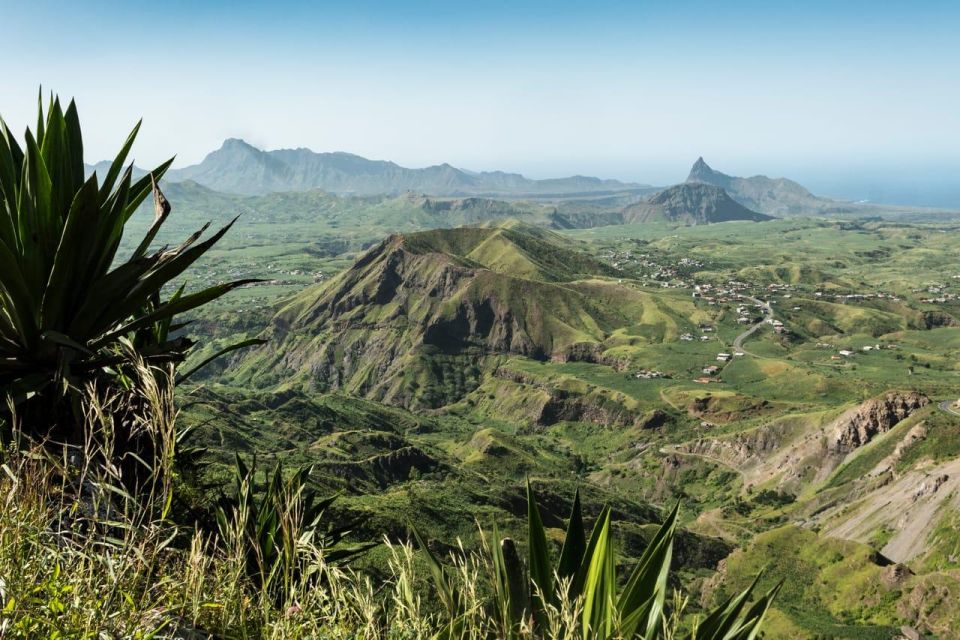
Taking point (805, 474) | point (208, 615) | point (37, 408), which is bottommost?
point (805, 474)

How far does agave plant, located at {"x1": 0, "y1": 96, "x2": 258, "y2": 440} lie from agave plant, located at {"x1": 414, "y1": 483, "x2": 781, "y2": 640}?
11.4 ft

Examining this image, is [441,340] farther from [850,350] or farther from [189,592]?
[189,592]

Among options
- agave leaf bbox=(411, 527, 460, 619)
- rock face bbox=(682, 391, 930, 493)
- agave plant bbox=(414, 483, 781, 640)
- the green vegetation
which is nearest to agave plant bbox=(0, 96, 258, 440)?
the green vegetation

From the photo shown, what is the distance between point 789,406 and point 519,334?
8201 cm

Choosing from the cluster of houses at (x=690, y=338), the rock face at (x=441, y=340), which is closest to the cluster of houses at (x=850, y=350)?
the cluster of houses at (x=690, y=338)

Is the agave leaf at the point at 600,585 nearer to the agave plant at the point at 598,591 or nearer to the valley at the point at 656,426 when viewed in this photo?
the agave plant at the point at 598,591

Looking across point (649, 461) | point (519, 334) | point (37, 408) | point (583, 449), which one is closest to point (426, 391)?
point (519, 334)

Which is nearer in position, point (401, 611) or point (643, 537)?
point (401, 611)

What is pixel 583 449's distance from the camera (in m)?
132

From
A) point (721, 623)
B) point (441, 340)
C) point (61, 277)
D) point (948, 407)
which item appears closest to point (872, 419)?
point (948, 407)

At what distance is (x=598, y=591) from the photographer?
146 inches

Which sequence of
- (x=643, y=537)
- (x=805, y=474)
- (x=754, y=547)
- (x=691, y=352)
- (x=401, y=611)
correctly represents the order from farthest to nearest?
(x=691, y=352), (x=805, y=474), (x=643, y=537), (x=754, y=547), (x=401, y=611)

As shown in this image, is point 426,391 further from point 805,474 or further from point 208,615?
point 208,615

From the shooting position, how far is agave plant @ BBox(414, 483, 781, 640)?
348 cm
